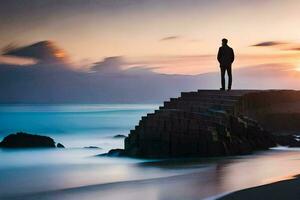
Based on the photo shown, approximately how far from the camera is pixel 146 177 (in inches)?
475

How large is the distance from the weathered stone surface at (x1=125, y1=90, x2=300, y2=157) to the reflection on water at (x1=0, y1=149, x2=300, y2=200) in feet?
3.17

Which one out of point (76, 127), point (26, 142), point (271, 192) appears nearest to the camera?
point (271, 192)

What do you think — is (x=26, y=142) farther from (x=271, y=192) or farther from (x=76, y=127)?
(x=76, y=127)

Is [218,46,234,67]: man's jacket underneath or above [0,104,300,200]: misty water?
above

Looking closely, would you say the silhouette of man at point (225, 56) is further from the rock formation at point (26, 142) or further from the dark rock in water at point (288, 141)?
the rock formation at point (26, 142)

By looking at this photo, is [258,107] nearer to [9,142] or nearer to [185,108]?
[185,108]

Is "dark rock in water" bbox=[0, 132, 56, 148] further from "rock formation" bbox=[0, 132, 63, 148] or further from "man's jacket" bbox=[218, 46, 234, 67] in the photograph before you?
"man's jacket" bbox=[218, 46, 234, 67]

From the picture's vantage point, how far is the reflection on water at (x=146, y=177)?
9.50 metres

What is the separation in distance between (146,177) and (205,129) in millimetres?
4760

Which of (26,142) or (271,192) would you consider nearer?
(271,192)

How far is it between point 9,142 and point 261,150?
13.7 meters

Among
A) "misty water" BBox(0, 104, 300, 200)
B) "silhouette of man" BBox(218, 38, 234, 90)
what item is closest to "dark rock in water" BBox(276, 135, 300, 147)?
"misty water" BBox(0, 104, 300, 200)

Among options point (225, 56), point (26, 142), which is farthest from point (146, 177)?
point (26, 142)

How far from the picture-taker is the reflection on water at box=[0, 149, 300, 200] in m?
9.50
